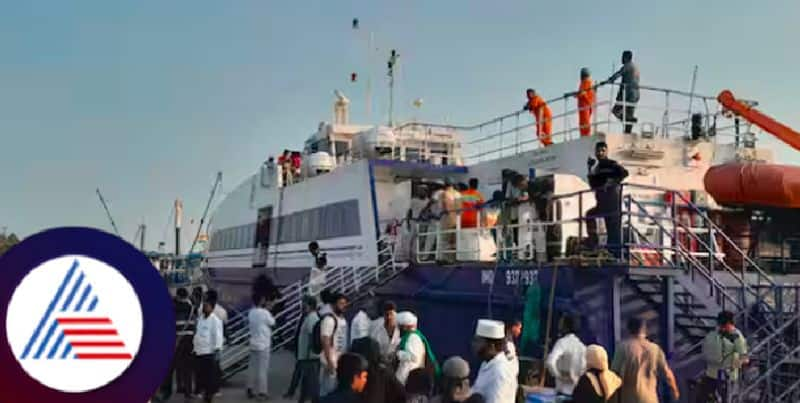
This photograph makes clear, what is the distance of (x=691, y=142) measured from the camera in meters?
13.5

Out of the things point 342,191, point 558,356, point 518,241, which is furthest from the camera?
point 342,191

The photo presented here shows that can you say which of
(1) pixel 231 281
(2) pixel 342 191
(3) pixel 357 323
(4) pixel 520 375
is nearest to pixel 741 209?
(4) pixel 520 375

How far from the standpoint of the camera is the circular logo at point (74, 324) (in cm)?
160

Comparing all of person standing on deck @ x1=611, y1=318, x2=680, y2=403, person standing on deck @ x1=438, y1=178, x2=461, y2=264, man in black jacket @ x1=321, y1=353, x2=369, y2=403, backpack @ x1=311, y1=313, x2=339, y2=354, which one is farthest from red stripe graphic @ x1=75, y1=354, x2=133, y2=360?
person standing on deck @ x1=438, y1=178, x2=461, y2=264

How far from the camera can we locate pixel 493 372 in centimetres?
562

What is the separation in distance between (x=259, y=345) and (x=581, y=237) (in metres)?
4.57

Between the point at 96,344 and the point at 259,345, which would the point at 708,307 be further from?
the point at 96,344

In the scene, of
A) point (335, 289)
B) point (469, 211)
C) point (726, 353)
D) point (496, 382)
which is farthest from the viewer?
point (335, 289)

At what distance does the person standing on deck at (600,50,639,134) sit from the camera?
1305 centimetres

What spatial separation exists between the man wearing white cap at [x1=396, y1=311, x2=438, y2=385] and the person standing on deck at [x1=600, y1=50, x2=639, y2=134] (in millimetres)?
6730

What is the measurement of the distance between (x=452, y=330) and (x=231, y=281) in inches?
523

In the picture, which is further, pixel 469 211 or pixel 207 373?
pixel 469 211

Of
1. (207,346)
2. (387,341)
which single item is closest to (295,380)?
(207,346)

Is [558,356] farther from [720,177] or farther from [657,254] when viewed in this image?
[720,177]
